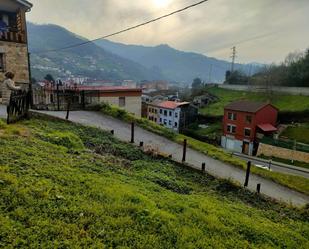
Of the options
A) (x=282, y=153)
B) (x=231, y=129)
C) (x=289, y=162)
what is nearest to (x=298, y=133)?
(x=282, y=153)

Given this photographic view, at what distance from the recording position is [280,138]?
34.1 metres

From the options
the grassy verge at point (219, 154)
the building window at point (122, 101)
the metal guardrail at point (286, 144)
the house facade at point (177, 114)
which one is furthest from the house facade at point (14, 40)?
the house facade at point (177, 114)

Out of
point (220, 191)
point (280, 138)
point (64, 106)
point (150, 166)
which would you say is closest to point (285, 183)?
point (220, 191)

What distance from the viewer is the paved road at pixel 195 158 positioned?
929cm

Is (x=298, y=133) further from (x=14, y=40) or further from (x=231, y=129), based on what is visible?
(x=14, y=40)

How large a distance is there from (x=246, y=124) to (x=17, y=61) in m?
30.0

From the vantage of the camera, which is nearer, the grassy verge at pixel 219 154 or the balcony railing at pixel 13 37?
the grassy verge at pixel 219 154

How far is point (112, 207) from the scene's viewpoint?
477 cm

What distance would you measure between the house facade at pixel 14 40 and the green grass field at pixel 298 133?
32.5m

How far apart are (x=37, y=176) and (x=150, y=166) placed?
14.3 feet

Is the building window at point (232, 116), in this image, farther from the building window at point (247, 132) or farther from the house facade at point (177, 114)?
the house facade at point (177, 114)

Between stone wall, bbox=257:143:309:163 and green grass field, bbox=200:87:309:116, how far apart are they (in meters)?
10.6

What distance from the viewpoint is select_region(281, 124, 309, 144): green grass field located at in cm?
3300

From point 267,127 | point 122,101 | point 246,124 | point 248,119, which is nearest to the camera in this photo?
point 122,101
